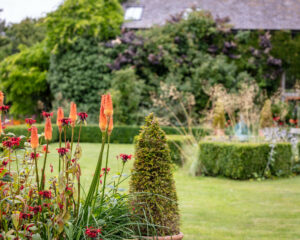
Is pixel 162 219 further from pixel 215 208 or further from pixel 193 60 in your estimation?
pixel 193 60

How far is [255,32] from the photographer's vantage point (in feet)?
68.5

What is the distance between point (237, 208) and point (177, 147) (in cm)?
432

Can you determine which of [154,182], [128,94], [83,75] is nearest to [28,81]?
[83,75]

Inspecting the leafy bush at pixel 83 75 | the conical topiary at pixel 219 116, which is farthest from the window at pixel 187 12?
the conical topiary at pixel 219 116

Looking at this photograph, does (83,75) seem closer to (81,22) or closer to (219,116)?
(81,22)

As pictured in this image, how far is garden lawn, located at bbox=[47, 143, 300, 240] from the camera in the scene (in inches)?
206

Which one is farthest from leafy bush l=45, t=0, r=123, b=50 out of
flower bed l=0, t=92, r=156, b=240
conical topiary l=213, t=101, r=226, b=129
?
flower bed l=0, t=92, r=156, b=240

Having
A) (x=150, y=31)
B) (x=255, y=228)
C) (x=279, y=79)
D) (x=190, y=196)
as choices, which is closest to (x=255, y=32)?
(x=279, y=79)

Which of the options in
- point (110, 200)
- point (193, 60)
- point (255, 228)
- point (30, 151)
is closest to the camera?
point (110, 200)

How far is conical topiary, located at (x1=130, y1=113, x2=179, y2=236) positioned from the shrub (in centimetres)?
686

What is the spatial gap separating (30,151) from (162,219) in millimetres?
1178

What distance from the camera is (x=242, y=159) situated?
909 centimetres

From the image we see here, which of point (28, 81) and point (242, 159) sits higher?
point (28, 81)

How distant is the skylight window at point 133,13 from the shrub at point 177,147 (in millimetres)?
13019
